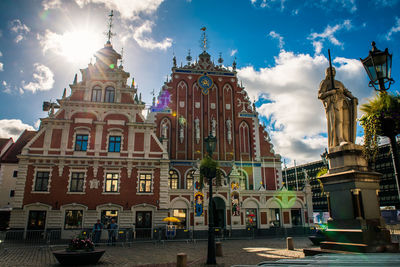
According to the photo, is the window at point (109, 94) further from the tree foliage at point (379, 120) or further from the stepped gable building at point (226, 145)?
the tree foliage at point (379, 120)

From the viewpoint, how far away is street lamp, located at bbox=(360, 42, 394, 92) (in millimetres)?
6168

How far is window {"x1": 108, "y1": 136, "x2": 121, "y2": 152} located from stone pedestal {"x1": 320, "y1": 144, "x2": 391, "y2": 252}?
68.2 feet

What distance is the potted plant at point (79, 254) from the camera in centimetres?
1103

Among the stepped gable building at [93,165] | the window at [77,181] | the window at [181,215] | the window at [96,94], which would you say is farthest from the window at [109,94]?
the window at [181,215]

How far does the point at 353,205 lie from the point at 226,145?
1029 inches

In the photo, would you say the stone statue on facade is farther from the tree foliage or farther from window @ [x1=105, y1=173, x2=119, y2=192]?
window @ [x1=105, y1=173, x2=119, y2=192]

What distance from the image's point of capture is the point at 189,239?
21828mm

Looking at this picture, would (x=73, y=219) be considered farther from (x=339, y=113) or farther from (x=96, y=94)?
(x=339, y=113)

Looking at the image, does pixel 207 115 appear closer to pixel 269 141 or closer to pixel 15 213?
pixel 269 141

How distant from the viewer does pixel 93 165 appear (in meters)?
24.6

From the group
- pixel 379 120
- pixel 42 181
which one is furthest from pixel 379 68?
pixel 42 181

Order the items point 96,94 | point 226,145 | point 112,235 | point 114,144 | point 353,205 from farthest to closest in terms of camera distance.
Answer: point 226,145 → point 96,94 → point 114,144 → point 112,235 → point 353,205

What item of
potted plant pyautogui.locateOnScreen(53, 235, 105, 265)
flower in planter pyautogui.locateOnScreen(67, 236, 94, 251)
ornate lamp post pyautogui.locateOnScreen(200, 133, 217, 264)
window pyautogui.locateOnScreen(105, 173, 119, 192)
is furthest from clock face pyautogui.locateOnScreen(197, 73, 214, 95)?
potted plant pyautogui.locateOnScreen(53, 235, 105, 265)

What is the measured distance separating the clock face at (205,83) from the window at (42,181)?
64.4 feet
